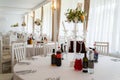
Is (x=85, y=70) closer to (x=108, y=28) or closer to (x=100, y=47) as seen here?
(x=100, y=47)

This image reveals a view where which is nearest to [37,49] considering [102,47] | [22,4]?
[102,47]

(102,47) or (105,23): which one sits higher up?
(105,23)

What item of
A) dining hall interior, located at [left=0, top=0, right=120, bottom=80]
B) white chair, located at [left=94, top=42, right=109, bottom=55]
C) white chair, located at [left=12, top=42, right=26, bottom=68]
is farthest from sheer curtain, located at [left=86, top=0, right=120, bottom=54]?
white chair, located at [left=12, top=42, right=26, bottom=68]

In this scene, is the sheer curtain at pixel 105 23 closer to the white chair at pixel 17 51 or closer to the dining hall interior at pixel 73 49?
the dining hall interior at pixel 73 49

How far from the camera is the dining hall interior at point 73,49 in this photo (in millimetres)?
1798

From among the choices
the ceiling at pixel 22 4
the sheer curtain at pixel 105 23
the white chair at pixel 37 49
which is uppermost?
the ceiling at pixel 22 4

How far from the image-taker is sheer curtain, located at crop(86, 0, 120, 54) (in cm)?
350

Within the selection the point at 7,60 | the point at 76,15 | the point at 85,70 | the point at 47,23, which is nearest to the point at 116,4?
the point at 76,15

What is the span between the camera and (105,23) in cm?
382

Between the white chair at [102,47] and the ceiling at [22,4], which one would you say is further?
the ceiling at [22,4]

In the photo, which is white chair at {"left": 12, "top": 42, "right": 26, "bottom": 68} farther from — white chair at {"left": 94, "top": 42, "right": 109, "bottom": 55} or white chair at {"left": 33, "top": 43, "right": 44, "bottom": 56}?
white chair at {"left": 94, "top": 42, "right": 109, "bottom": 55}

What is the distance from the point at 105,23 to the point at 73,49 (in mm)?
1166

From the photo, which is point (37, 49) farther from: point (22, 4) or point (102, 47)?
point (22, 4)

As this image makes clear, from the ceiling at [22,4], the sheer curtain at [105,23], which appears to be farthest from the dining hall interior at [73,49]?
A: the ceiling at [22,4]
